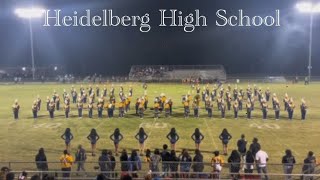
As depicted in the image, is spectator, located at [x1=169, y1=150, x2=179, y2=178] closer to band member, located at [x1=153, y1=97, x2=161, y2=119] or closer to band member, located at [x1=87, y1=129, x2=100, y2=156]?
band member, located at [x1=87, y1=129, x2=100, y2=156]

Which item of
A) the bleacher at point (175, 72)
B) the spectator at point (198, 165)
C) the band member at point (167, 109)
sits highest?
the bleacher at point (175, 72)

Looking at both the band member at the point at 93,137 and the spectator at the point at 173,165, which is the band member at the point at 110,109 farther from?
the spectator at the point at 173,165

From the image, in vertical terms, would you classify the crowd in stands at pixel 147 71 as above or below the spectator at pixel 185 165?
above

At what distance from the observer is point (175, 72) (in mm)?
62125

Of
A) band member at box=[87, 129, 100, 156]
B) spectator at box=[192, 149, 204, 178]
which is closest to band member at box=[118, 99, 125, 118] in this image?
band member at box=[87, 129, 100, 156]

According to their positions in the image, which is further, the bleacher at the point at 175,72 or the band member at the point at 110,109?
the bleacher at the point at 175,72

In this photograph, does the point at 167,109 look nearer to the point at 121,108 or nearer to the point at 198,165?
the point at 121,108

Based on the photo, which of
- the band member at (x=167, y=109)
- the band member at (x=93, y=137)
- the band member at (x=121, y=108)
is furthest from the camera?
the band member at (x=167, y=109)

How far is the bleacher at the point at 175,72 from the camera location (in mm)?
60344

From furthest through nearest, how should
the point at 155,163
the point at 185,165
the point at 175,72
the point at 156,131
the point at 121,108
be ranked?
the point at 175,72, the point at 121,108, the point at 156,131, the point at 185,165, the point at 155,163

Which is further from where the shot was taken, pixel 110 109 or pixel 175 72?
pixel 175 72

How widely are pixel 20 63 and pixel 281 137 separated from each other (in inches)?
2016

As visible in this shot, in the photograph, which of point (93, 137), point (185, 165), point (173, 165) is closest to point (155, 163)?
point (173, 165)

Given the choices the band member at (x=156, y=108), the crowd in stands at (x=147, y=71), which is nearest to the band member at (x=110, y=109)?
the band member at (x=156, y=108)
